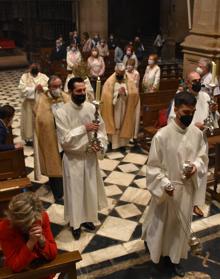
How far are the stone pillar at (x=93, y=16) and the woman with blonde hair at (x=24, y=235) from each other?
17341 millimetres

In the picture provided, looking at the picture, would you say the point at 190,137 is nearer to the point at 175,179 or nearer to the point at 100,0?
the point at 175,179

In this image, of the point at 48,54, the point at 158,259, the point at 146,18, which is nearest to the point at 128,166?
the point at 158,259

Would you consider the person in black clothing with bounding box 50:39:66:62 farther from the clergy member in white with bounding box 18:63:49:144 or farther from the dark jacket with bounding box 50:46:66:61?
the clergy member in white with bounding box 18:63:49:144

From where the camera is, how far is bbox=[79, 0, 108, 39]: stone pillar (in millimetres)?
18750

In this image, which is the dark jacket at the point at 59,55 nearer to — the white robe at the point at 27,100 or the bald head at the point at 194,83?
the white robe at the point at 27,100

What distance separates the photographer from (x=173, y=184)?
3.55 meters

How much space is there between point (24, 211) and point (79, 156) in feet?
6.10

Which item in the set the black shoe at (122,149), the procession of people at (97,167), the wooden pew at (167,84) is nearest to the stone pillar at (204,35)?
the wooden pew at (167,84)

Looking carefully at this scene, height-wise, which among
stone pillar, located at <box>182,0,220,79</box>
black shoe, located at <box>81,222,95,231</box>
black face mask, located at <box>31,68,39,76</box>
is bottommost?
black shoe, located at <box>81,222,95,231</box>

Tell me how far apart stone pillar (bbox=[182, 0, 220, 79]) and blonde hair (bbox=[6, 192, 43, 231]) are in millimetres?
7140

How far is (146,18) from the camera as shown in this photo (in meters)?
23.2

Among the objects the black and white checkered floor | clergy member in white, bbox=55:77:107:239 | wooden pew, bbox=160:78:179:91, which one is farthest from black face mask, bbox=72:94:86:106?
wooden pew, bbox=160:78:179:91

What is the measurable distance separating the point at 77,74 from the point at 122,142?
1.62 m

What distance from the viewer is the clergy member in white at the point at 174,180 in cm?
343
